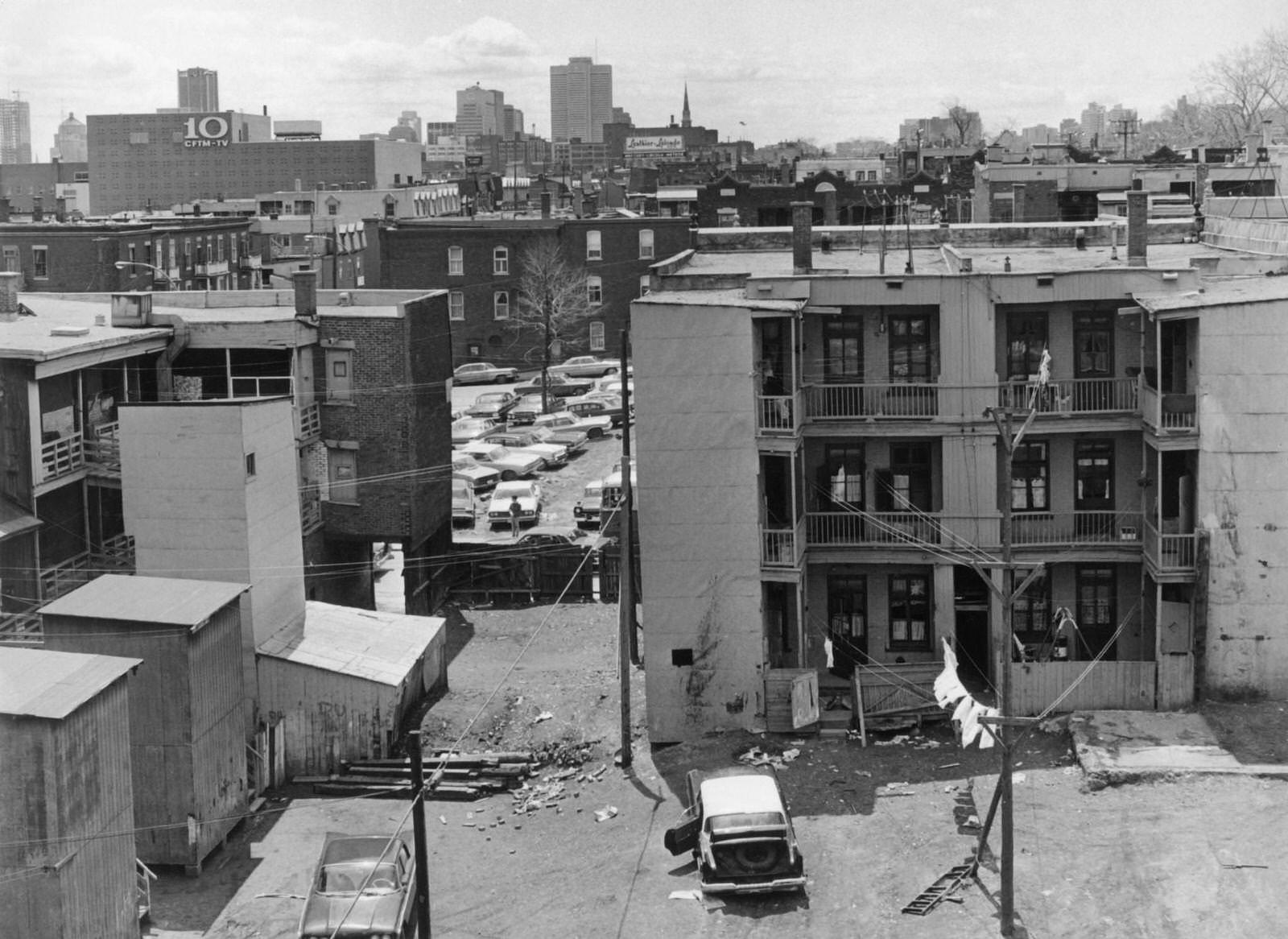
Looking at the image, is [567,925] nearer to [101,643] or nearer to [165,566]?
[101,643]

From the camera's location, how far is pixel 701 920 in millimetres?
22531

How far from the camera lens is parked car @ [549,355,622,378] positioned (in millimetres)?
77688

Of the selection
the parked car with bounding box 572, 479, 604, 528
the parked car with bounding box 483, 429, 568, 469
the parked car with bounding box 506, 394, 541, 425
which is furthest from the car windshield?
the parked car with bounding box 506, 394, 541, 425

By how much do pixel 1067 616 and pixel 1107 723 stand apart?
6.13 feet

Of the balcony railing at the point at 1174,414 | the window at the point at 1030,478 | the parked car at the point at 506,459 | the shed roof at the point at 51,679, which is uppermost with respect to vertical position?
the balcony railing at the point at 1174,414

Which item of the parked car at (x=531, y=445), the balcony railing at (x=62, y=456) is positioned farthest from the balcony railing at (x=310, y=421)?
the parked car at (x=531, y=445)

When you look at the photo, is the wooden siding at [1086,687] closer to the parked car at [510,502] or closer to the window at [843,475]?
the window at [843,475]

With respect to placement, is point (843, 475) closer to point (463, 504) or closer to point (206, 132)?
point (463, 504)

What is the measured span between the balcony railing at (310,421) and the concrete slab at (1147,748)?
2031cm

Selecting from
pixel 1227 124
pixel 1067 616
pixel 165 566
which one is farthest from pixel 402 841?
pixel 1227 124

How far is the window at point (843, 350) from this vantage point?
3173cm

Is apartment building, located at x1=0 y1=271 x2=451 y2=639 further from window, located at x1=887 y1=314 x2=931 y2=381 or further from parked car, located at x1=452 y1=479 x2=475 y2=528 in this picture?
window, located at x1=887 y1=314 x2=931 y2=381

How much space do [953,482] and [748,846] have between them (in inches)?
395

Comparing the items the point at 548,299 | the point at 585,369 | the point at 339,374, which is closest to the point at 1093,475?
the point at 339,374
